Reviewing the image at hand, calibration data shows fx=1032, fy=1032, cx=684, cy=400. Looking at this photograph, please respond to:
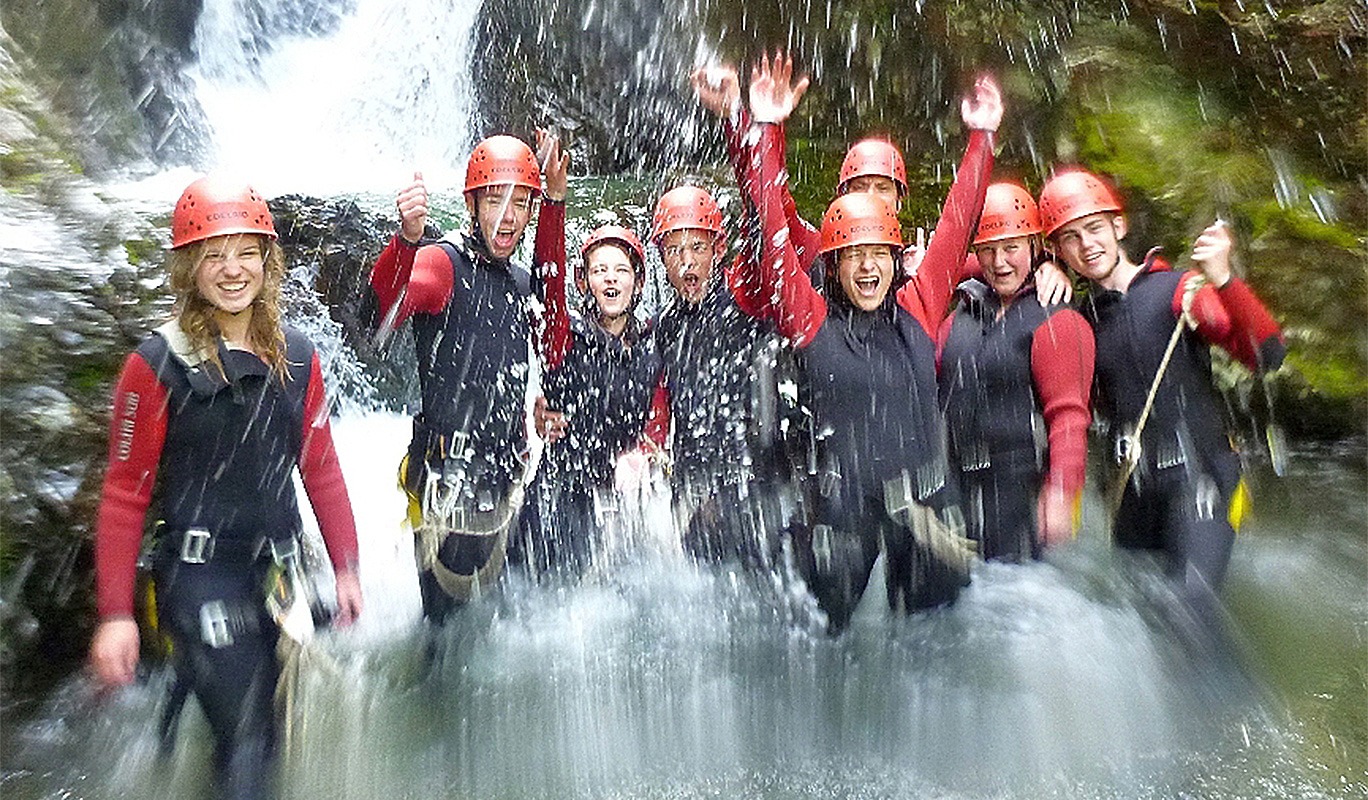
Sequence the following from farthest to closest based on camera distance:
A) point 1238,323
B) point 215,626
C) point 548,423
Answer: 1. point 548,423
2. point 1238,323
3. point 215,626

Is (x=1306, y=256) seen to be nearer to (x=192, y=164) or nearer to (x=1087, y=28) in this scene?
(x=1087, y=28)

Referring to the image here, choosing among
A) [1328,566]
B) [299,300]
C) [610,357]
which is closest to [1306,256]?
[1328,566]

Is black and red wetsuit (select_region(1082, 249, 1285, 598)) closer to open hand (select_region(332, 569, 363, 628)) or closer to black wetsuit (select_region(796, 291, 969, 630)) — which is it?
black wetsuit (select_region(796, 291, 969, 630))

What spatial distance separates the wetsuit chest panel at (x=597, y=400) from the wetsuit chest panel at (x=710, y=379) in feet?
0.55

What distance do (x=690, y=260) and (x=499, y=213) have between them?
1.00m

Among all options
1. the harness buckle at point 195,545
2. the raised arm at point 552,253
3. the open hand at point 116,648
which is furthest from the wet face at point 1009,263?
the open hand at point 116,648

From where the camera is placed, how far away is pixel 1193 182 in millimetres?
Answer: 6633

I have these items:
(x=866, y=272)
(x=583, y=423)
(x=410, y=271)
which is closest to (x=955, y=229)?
(x=866, y=272)

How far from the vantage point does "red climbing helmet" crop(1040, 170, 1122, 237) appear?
13.1 feet

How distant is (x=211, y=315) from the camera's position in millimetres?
2932

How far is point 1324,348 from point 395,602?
5740 mm

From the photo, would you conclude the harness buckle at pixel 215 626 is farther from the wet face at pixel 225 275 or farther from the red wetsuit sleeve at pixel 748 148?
the red wetsuit sleeve at pixel 748 148

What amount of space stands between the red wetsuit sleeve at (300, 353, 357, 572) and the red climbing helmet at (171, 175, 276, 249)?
1.47ft

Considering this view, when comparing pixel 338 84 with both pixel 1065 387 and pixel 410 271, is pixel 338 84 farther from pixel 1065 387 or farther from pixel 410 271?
pixel 1065 387
